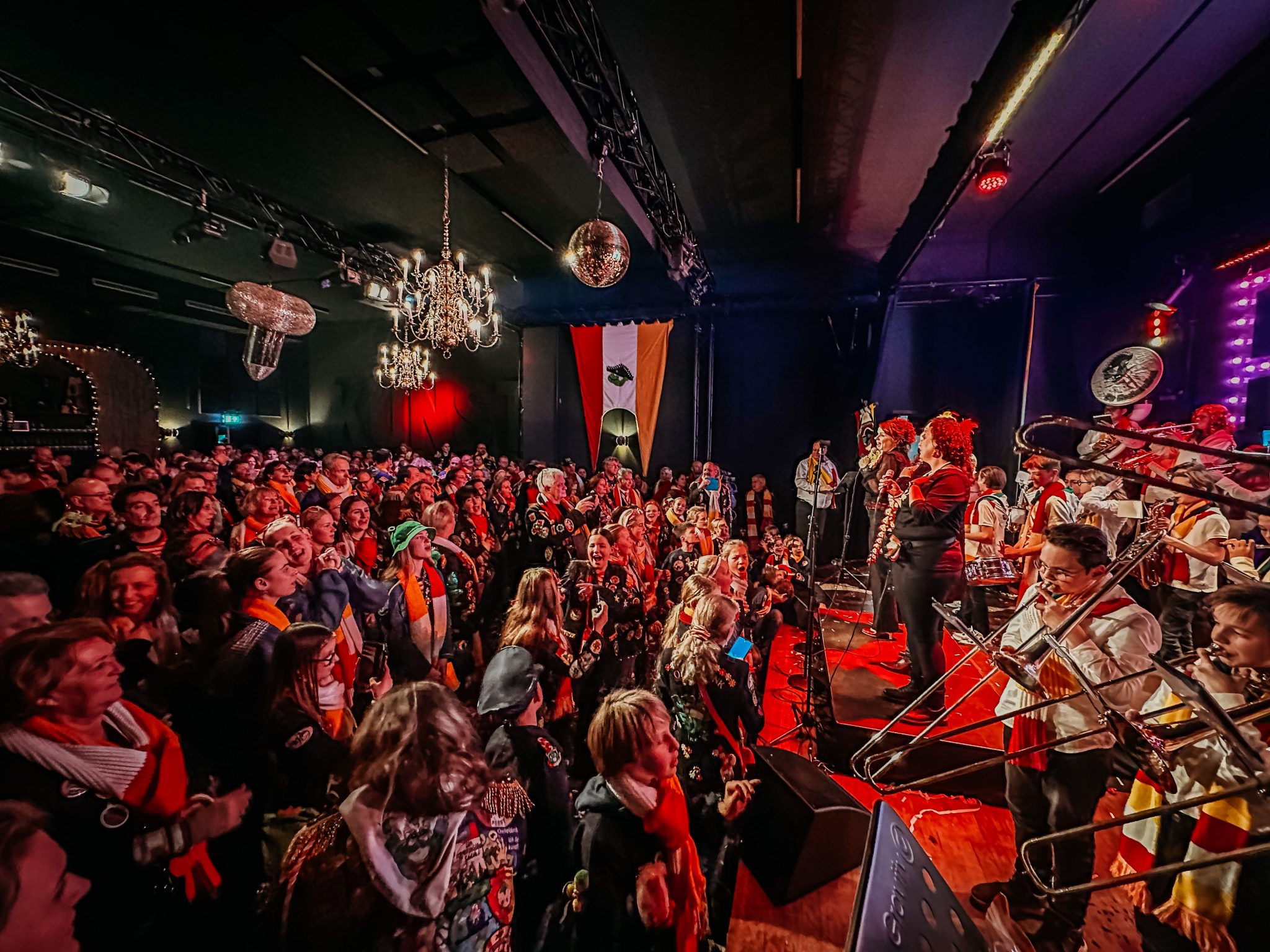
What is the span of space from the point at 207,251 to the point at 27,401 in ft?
12.6

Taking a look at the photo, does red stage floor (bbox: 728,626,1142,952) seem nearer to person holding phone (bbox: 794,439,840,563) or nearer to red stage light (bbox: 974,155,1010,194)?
person holding phone (bbox: 794,439,840,563)

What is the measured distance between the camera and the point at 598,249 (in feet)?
11.5

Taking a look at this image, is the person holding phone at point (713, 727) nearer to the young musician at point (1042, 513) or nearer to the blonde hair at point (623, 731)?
the blonde hair at point (623, 731)

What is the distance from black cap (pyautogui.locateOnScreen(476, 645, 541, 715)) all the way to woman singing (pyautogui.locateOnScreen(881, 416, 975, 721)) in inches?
96.4

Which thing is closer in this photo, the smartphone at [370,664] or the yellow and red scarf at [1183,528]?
the smartphone at [370,664]

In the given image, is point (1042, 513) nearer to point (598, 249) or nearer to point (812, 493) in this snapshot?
point (812, 493)

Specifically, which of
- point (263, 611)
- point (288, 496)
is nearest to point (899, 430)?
point (263, 611)

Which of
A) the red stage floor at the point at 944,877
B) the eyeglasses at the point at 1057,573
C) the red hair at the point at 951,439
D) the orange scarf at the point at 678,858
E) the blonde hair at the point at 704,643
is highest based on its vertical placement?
the red hair at the point at 951,439

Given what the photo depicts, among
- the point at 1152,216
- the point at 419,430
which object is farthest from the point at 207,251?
the point at 1152,216

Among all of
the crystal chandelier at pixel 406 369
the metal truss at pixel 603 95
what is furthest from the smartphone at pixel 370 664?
the crystal chandelier at pixel 406 369

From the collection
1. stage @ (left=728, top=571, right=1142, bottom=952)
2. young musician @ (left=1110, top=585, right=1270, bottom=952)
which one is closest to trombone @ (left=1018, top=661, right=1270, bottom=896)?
young musician @ (left=1110, top=585, right=1270, bottom=952)

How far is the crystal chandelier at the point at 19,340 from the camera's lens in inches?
239

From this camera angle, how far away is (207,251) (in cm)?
749

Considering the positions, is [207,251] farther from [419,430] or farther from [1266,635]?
[1266,635]
